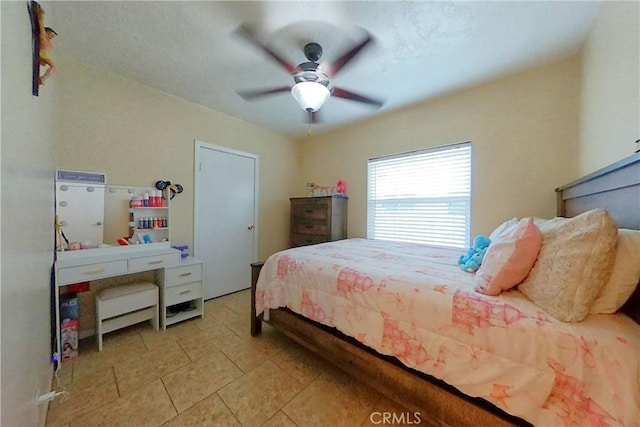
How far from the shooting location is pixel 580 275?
822 mm

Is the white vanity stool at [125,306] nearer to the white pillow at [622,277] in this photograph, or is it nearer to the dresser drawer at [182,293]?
the dresser drawer at [182,293]

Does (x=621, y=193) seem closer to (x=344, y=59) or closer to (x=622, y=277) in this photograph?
(x=622, y=277)

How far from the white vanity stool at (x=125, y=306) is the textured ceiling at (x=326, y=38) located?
2.07 meters

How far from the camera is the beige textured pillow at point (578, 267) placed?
81 cm

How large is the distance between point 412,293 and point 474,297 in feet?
0.90

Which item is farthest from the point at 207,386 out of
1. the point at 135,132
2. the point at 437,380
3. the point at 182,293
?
the point at 135,132

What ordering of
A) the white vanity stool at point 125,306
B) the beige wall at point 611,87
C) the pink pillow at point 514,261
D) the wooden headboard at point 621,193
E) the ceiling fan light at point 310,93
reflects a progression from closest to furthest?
1. the wooden headboard at point 621,193
2. the pink pillow at point 514,261
3. the beige wall at point 611,87
4. the ceiling fan light at point 310,93
5. the white vanity stool at point 125,306

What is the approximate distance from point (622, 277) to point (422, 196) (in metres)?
2.05

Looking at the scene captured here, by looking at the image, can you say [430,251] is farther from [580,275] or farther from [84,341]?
[84,341]

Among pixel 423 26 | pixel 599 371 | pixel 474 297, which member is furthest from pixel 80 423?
pixel 423 26

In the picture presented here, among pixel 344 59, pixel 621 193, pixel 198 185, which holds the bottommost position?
pixel 621 193

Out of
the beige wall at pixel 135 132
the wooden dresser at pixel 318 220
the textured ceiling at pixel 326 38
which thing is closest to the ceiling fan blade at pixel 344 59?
the textured ceiling at pixel 326 38

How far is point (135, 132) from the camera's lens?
7.62 feet

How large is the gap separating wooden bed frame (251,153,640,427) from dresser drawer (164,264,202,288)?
133 cm
